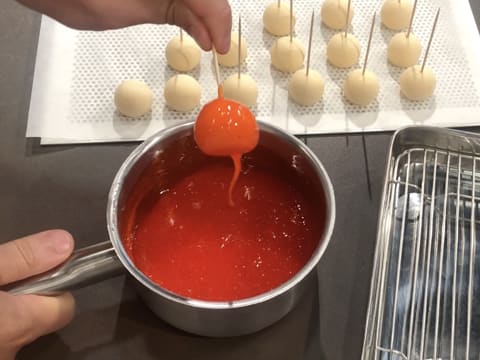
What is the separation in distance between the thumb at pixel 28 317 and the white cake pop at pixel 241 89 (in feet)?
1.43

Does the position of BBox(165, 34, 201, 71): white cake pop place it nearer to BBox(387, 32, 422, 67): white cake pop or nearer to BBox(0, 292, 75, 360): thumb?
BBox(387, 32, 422, 67): white cake pop

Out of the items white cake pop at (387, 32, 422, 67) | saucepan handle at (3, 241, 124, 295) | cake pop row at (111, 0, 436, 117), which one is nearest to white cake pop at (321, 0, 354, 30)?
cake pop row at (111, 0, 436, 117)

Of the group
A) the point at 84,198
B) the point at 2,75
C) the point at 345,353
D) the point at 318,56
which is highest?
the point at 318,56

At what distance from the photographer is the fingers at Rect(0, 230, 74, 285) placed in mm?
696

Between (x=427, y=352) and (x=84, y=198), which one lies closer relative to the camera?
(x=427, y=352)

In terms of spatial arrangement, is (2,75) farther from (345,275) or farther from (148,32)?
(345,275)

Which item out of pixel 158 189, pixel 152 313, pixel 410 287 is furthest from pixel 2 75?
pixel 410 287

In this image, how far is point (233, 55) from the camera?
1.06 meters

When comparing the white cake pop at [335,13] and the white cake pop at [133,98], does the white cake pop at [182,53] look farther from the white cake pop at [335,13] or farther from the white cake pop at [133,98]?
the white cake pop at [335,13]

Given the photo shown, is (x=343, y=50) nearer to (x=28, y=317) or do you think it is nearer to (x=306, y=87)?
(x=306, y=87)

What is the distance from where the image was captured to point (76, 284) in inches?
28.3

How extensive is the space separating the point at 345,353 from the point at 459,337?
15 centimetres

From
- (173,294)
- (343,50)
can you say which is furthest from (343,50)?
(173,294)

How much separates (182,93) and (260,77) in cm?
16
